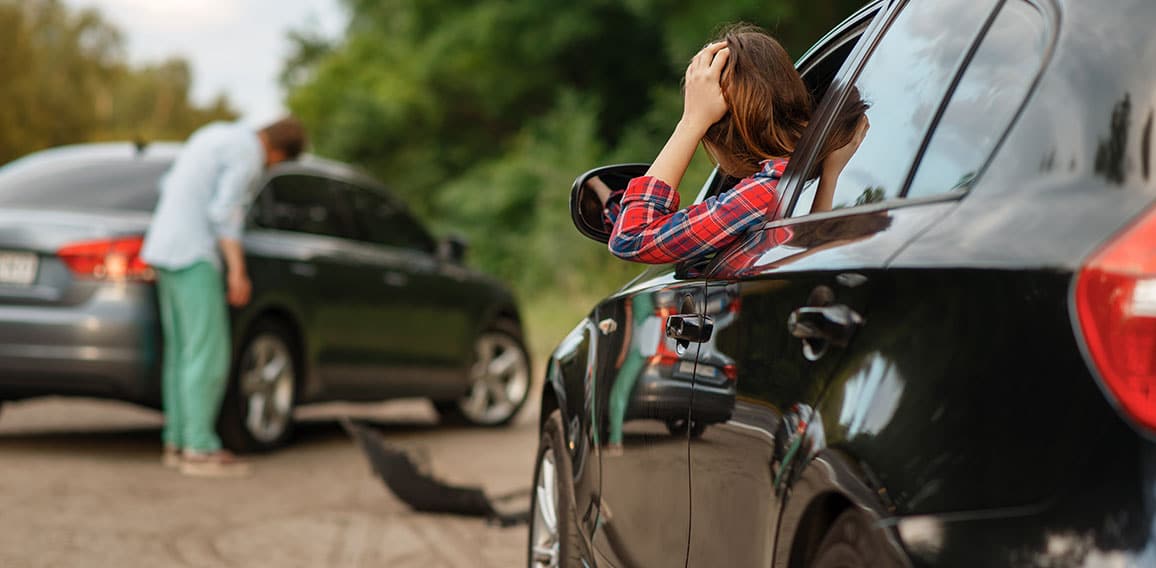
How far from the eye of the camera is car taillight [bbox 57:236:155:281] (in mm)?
8562

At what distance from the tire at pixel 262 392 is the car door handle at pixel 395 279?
95 cm

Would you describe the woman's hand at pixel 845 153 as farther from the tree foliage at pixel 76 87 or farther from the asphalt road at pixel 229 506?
the tree foliage at pixel 76 87

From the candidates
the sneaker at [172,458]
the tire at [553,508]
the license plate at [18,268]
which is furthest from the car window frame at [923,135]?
the sneaker at [172,458]

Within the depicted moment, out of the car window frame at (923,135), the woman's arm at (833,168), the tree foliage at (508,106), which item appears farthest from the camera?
the tree foliage at (508,106)

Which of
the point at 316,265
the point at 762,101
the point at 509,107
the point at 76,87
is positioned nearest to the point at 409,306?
the point at 316,265

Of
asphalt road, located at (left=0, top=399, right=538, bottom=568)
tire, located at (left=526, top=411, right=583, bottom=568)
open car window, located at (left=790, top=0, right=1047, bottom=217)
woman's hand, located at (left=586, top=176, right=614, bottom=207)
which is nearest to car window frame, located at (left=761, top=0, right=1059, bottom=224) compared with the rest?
open car window, located at (left=790, top=0, right=1047, bottom=217)

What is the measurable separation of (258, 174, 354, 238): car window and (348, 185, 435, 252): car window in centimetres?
20

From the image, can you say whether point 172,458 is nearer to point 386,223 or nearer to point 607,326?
point 386,223

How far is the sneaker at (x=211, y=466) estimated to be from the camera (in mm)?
8625

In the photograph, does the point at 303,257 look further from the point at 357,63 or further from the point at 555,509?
the point at 357,63

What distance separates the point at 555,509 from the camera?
180 inches

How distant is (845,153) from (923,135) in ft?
1.31

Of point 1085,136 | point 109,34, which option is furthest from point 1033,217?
point 109,34

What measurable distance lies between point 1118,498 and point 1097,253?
278 millimetres
